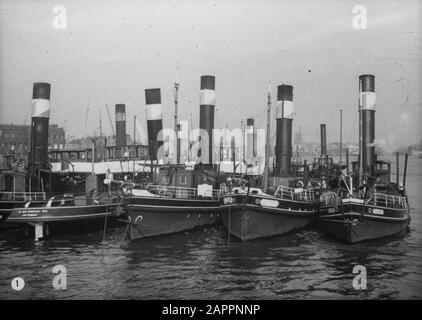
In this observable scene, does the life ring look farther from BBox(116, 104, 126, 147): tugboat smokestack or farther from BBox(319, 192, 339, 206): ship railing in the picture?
BBox(116, 104, 126, 147): tugboat smokestack

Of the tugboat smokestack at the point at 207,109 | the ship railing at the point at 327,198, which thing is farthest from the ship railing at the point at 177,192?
the ship railing at the point at 327,198

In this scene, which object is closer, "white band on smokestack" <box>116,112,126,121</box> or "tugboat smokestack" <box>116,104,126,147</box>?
"tugboat smokestack" <box>116,104,126,147</box>

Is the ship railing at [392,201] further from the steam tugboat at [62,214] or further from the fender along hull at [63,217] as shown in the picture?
the steam tugboat at [62,214]

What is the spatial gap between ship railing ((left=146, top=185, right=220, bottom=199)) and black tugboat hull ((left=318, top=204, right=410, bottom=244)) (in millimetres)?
7500

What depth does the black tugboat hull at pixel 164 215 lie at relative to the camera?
77.7 feet

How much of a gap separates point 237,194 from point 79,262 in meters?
8.44

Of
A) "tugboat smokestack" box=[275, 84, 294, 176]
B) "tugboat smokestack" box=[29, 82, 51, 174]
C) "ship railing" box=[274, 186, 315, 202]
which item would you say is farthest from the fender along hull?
"tugboat smokestack" box=[275, 84, 294, 176]

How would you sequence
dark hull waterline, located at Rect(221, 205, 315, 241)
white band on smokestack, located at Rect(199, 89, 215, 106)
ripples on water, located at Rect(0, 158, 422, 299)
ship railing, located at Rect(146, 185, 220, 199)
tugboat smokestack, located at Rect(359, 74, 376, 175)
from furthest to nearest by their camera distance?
white band on smokestack, located at Rect(199, 89, 215, 106), tugboat smokestack, located at Rect(359, 74, 376, 175), ship railing, located at Rect(146, 185, 220, 199), dark hull waterline, located at Rect(221, 205, 315, 241), ripples on water, located at Rect(0, 158, 422, 299)

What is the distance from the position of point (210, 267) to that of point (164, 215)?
706cm

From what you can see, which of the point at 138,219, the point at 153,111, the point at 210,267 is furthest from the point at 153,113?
the point at 210,267

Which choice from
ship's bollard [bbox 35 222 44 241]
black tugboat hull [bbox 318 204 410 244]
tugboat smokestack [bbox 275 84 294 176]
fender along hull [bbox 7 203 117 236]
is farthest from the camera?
tugboat smokestack [bbox 275 84 294 176]

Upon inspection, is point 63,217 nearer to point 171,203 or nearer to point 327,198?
point 171,203

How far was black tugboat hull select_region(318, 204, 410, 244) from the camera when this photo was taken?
22364mm

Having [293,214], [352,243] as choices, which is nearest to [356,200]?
[352,243]
